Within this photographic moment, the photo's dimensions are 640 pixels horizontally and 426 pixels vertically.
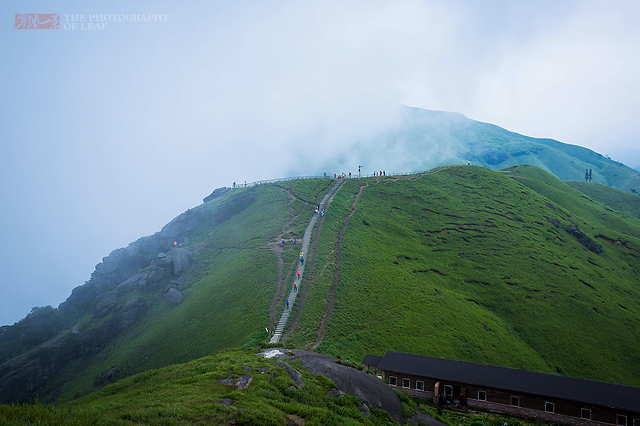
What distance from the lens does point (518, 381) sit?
116ft

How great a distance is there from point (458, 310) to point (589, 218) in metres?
96.0

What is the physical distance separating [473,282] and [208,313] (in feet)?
189

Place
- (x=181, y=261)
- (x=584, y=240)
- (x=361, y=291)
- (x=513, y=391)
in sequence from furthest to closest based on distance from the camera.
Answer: (x=584, y=240), (x=181, y=261), (x=361, y=291), (x=513, y=391)

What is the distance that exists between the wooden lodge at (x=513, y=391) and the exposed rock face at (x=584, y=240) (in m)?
71.7

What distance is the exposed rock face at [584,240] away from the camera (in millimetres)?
89512

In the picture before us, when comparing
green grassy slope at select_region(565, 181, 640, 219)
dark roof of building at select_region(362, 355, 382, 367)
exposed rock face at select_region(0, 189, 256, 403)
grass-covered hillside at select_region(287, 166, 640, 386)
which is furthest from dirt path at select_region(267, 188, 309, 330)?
green grassy slope at select_region(565, 181, 640, 219)

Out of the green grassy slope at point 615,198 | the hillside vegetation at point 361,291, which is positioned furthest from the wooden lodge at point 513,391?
the green grassy slope at point 615,198

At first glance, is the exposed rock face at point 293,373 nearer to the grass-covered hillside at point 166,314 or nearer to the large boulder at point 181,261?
the grass-covered hillside at point 166,314

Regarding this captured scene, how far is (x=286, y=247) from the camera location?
73.6 meters

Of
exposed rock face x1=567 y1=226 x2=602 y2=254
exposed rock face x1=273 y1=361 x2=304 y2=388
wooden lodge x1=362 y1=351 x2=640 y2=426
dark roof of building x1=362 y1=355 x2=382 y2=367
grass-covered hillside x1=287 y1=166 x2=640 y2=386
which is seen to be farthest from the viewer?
exposed rock face x1=567 y1=226 x2=602 y2=254

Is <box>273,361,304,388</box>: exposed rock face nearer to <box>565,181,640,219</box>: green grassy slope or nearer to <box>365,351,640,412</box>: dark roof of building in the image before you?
<box>365,351,640,412</box>: dark roof of building

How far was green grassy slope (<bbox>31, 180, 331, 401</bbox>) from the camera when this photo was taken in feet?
171

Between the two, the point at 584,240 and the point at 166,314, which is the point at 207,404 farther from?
the point at 584,240

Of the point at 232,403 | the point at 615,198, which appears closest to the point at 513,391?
the point at 232,403
